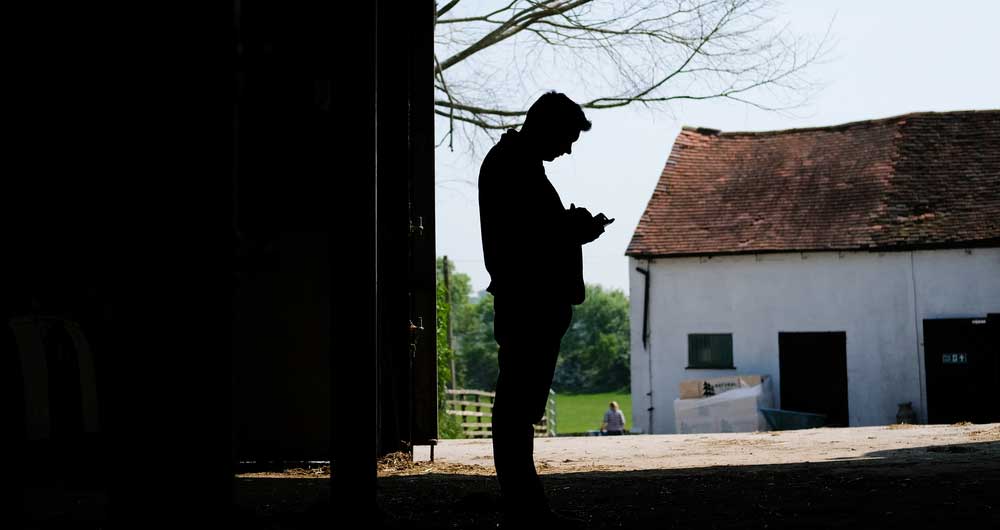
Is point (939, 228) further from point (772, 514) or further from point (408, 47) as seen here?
point (772, 514)

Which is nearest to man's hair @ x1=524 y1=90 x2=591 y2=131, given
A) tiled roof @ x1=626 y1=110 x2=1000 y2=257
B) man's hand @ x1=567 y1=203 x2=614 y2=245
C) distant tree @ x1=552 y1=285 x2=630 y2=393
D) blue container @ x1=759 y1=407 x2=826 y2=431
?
man's hand @ x1=567 y1=203 x2=614 y2=245

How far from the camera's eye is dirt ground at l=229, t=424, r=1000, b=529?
448 centimetres

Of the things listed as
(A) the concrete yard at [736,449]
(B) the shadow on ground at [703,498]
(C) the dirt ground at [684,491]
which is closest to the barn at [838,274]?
(A) the concrete yard at [736,449]

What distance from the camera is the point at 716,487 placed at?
575cm

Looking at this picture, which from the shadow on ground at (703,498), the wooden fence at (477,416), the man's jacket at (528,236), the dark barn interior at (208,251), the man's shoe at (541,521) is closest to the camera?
the dark barn interior at (208,251)

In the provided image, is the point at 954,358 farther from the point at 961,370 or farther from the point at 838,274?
the point at 838,274

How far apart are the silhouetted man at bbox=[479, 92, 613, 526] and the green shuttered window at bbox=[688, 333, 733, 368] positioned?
2210 centimetres

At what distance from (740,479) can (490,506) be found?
1.83 metres

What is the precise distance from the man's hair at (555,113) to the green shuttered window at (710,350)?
870 inches

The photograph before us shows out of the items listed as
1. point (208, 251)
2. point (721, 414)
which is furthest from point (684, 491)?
point (721, 414)

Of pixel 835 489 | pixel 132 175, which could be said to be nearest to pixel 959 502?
pixel 835 489

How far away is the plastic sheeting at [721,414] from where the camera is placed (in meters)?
22.5

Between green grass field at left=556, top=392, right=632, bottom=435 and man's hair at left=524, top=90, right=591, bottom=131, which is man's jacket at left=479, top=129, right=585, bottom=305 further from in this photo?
green grass field at left=556, top=392, right=632, bottom=435

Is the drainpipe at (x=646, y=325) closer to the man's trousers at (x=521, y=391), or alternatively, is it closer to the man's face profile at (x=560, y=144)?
the man's face profile at (x=560, y=144)
